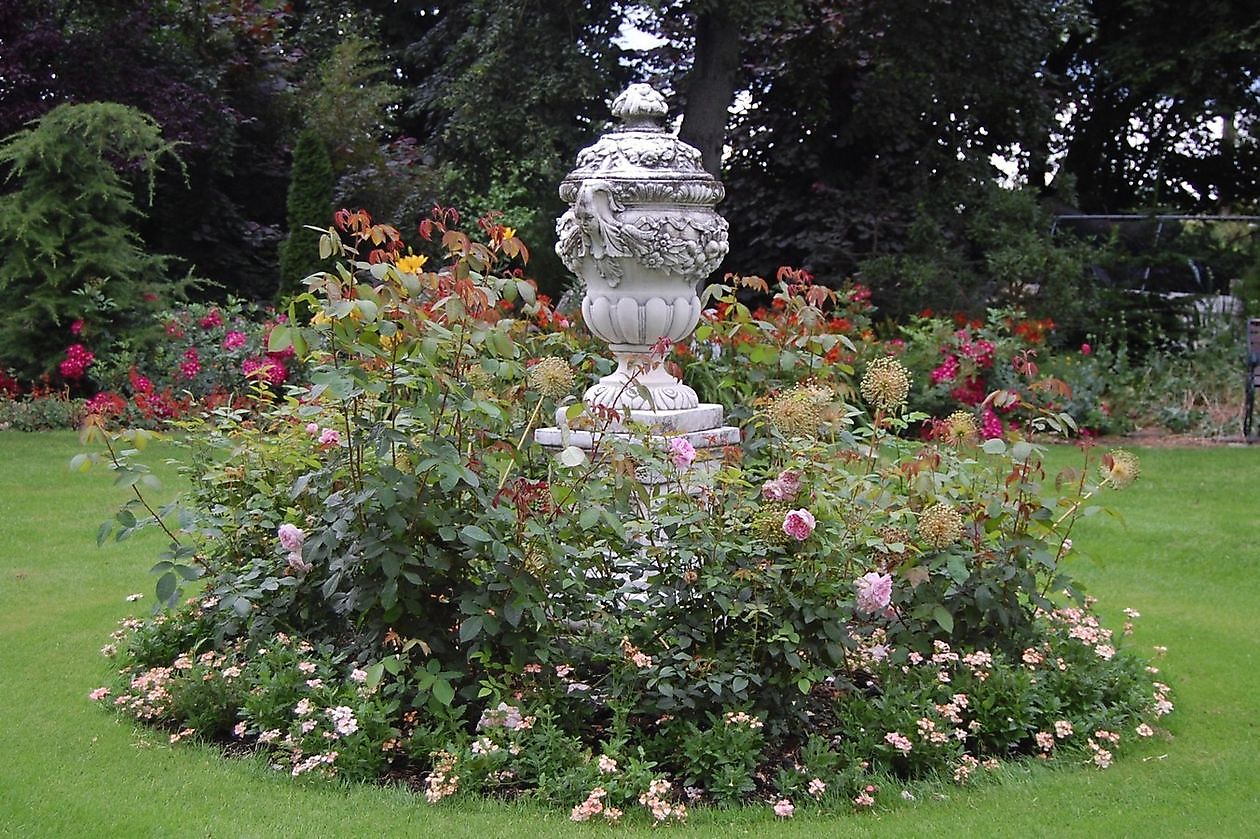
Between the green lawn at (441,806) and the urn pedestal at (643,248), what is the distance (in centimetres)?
178

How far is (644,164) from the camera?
503 centimetres

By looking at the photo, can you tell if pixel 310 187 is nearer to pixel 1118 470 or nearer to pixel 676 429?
pixel 676 429

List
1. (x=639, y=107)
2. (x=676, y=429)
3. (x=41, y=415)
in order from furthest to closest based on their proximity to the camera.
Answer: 1. (x=41, y=415)
2. (x=639, y=107)
3. (x=676, y=429)

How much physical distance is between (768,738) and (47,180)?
9.92 meters

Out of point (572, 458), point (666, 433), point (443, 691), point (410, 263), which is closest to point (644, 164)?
point (410, 263)

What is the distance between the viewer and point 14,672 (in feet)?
14.5

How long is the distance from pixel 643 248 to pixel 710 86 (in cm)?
866

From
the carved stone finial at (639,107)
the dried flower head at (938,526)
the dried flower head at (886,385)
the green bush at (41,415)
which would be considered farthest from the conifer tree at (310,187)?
the dried flower head at (938,526)

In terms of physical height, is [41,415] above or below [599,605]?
below

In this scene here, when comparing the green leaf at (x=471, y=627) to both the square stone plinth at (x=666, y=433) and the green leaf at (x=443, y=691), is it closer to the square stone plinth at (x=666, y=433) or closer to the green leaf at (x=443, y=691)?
the green leaf at (x=443, y=691)

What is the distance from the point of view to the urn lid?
4996 millimetres

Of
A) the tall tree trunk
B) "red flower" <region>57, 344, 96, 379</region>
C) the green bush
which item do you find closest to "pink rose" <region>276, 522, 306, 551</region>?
the green bush

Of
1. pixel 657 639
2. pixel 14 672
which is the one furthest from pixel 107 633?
pixel 657 639

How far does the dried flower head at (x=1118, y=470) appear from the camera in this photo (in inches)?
149
